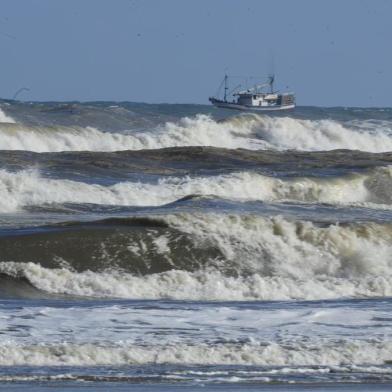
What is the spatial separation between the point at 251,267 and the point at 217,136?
3704cm

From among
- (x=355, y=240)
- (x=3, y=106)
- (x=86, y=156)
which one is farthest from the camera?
(x=3, y=106)

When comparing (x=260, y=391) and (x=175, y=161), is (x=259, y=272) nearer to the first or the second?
(x=260, y=391)

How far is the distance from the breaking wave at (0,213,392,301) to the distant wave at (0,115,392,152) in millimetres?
24432

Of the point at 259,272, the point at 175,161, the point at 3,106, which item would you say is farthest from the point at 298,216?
the point at 3,106

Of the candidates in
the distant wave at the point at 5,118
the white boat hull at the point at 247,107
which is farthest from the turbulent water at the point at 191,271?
the white boat hull at the point at 247,107

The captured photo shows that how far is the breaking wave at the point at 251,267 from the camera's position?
16.5 metres

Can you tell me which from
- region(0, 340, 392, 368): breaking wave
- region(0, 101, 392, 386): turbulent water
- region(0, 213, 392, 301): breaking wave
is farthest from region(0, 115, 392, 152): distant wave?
region(0, 340, 392, 368): breaking wave

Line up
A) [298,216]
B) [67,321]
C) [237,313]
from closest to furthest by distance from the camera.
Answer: [67,321] → [237,313] → [298,216]

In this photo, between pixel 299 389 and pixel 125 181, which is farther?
pixel 125 181

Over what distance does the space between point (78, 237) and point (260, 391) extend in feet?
28.9

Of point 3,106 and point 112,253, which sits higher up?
point 3,106

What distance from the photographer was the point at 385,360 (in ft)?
38.3

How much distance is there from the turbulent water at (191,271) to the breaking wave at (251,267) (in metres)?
0.03

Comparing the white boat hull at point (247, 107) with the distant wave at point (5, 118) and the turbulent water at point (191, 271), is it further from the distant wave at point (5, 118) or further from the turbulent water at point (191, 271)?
the turbulent water at point (191, 271)
